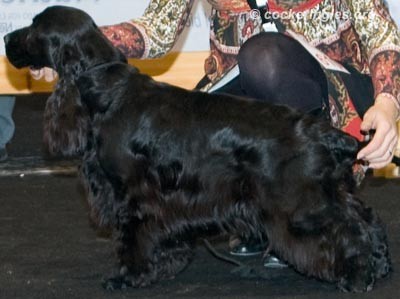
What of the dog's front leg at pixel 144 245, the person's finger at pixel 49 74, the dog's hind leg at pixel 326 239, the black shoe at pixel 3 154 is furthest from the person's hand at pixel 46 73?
the black shoe at pixel 3 154

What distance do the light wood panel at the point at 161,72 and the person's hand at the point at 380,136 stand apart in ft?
5.23

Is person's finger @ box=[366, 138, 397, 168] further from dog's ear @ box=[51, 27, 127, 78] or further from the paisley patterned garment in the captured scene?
dog's ear @ box=[51, 27, 127, 78]

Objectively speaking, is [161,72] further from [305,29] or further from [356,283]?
[356,283]

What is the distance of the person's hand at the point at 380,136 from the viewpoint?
220 centimetres

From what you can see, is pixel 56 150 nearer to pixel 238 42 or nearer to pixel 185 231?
pixel 185 231

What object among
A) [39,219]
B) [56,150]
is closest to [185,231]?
[56,150]

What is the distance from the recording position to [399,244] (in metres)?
2.71

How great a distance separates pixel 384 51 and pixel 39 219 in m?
1.23

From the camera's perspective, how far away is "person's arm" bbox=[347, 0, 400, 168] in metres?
2.21

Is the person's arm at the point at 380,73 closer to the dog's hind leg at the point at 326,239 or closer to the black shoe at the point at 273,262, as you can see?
the dog's hind leg at the point at 326,239

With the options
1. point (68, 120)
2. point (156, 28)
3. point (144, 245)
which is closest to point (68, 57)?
point (68, 120)

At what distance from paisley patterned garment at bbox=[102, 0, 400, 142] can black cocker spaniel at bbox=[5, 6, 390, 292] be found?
0.76 ft

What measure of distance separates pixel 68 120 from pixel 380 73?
2.45 ft

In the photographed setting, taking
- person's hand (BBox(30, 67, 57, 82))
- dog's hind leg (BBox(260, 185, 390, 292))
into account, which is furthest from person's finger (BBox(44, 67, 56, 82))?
dog's hind leg (BBox(260, 185, 390, 292))
